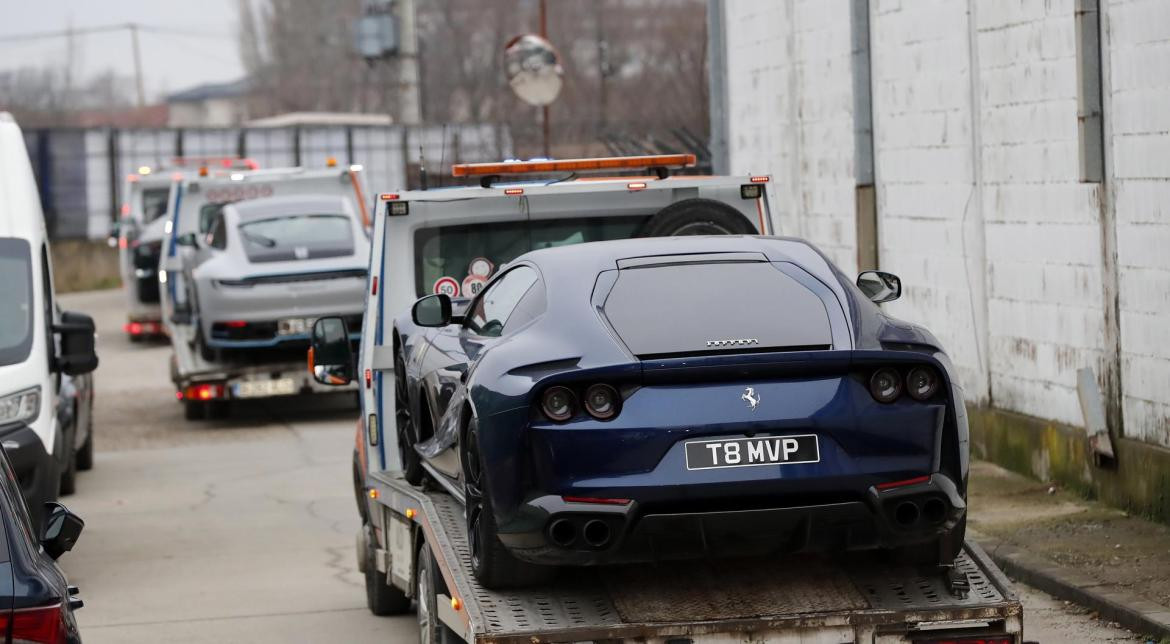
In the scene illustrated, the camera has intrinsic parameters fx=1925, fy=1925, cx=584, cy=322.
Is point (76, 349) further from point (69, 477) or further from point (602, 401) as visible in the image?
point (602, 401)

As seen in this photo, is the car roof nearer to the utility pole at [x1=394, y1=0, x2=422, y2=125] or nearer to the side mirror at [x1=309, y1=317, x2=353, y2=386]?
the side mirror at [x1=309, y1=317, x2=353, y2=386]

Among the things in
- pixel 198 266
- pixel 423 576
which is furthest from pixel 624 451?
pixel 198 266

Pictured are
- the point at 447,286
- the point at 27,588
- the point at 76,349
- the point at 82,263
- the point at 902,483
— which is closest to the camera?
the point at 27,588

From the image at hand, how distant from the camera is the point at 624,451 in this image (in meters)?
6.27

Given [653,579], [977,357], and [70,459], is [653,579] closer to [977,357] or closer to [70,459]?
[977,357]

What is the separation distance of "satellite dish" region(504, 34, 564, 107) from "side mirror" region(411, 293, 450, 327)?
14266 mm

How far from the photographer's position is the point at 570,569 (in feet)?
22.3

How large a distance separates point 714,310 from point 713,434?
0.50 m

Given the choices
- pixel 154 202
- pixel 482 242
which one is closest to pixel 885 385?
pixel 482 242

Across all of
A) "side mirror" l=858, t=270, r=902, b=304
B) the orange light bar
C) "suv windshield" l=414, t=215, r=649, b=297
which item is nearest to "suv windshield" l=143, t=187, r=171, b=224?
the orange light bar

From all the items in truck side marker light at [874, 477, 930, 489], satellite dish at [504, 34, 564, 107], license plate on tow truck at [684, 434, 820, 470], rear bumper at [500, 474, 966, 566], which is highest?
satellite dish at [504, 34, 564, 107]

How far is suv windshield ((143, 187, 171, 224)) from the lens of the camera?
3144 centimetres

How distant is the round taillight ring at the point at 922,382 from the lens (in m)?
6.46

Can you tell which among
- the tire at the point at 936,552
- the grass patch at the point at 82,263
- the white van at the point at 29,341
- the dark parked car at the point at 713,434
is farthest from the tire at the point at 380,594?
the grass patch at the point at 82,263
